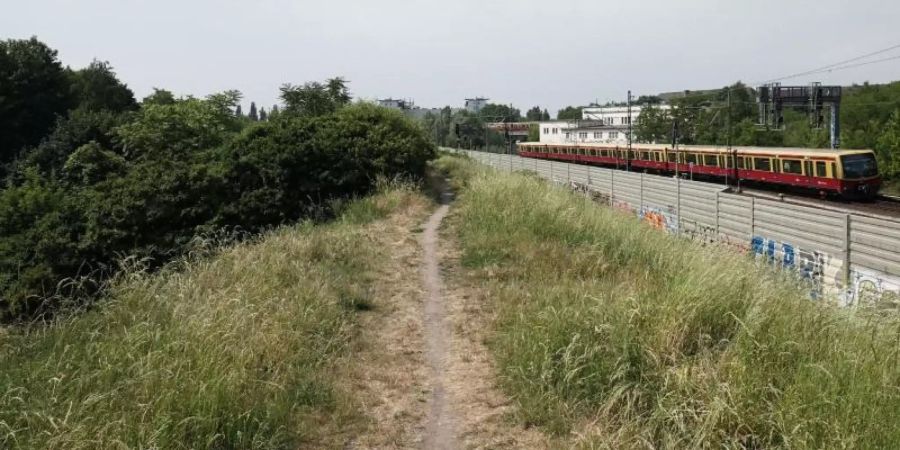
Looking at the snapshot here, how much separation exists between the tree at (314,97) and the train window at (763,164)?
2319cm

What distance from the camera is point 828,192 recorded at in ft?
79.7

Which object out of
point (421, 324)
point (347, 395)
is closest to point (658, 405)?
point (347, 395)

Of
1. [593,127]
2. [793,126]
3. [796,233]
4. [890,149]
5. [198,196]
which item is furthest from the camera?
[593,127]

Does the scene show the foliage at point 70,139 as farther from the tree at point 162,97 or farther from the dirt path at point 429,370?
the dirt path at point 429,370

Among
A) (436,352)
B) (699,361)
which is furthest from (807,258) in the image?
(699,361)

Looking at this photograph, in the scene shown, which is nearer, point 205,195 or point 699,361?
point 699,361

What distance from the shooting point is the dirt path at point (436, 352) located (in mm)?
4086

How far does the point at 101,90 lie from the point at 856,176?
58.0 metres

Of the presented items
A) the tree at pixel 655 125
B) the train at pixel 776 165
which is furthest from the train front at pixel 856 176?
the tree at pixel 655 125

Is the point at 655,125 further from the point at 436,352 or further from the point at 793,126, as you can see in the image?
the point at 436,352

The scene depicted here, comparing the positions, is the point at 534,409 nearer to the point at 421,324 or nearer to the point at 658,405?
the point at 658,405

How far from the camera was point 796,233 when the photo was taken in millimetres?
11758

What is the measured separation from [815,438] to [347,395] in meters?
2.93

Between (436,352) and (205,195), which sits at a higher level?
(205,195)
